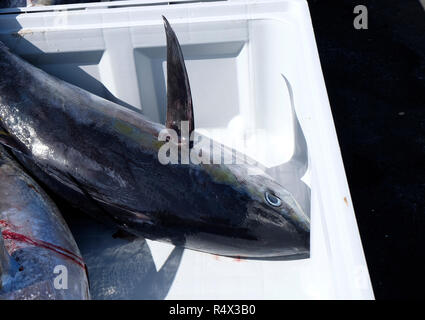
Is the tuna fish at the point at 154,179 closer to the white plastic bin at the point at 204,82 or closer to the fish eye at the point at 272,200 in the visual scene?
the fish eye at the point at 272,200

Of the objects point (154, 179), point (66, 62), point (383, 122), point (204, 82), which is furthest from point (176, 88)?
point (383, 122)

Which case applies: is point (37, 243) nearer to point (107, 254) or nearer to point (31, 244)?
point (31, 244)

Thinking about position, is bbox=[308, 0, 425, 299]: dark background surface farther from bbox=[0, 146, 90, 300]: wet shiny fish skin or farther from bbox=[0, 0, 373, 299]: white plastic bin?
bbox=[0, 146, 90, 300]: wet shiny fish skin

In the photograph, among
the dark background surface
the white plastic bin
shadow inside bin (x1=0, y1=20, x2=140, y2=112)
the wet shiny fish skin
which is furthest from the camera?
the dark background surface

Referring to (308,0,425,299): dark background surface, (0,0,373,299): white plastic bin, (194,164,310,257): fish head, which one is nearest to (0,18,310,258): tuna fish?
(194,164,310,257): fish head

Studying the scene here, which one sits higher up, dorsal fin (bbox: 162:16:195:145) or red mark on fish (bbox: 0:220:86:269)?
dorsal fin (bbox: 162:16:195:145)

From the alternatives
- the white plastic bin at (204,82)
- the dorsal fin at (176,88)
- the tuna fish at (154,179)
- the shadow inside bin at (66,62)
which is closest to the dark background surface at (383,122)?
the white plastic bin at (204,82)

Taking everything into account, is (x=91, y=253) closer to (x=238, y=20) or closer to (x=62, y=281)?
(x=62, y=281)

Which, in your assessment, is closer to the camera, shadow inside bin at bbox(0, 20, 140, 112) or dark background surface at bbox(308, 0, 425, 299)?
shadow inside bin at bbox(0, 20, 140, 112)

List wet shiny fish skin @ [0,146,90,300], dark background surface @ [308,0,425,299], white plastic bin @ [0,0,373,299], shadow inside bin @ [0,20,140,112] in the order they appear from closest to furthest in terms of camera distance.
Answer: wet shiny fish skin @ [0,146,90,300]
white plastic bin @ [0,0,373,299]
shadow inside bin @ [0,20,140,112]
dark background surface @ [308,0,425,299]

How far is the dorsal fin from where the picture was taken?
2.13 m

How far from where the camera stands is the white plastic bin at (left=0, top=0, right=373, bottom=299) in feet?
7.17

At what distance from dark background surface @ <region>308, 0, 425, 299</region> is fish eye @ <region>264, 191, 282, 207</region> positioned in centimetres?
89
